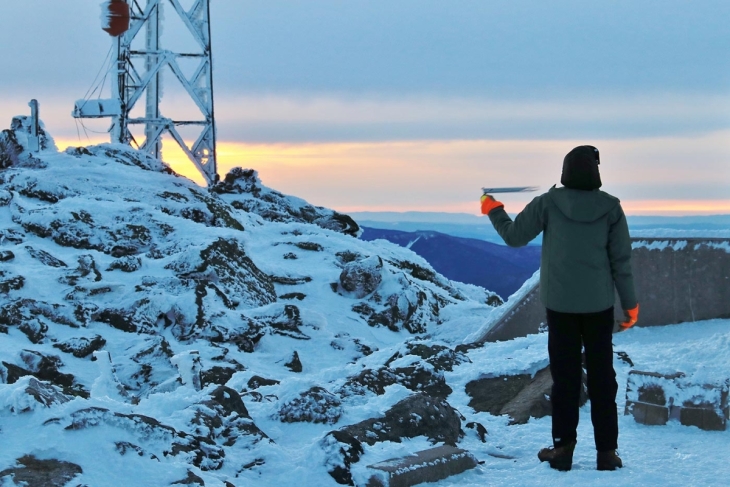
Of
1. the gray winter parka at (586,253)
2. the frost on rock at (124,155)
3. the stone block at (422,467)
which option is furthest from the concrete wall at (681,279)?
the frost on rock at (124,155)

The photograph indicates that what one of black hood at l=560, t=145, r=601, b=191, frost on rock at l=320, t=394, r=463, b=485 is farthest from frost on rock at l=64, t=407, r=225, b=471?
black hood at l=560, t=145, r=601, b=191

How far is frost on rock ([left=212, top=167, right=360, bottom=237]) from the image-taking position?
19734 millimetres

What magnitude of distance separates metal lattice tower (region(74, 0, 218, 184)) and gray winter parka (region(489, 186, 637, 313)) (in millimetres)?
18581

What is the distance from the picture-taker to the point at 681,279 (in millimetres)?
9023

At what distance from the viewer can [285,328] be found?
39.8ft

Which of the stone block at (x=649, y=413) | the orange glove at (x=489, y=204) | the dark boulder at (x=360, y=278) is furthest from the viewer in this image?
the dark boulder at (x=360, y=278)

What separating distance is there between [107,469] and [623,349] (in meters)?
5.49

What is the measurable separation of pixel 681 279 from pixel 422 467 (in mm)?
5365

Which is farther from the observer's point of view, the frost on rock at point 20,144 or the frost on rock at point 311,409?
the frost on rock at point 20,144

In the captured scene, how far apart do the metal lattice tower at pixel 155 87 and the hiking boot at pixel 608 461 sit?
19.0m

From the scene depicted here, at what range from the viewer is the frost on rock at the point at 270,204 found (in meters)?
19.7

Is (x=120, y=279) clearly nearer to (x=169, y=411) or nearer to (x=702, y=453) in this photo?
(x=169, y=411)

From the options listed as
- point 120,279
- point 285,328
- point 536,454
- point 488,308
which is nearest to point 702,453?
point 536,454

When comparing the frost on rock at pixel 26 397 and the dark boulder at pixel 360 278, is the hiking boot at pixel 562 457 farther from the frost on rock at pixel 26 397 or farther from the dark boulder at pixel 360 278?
the dark boulder at pixel 360 278
